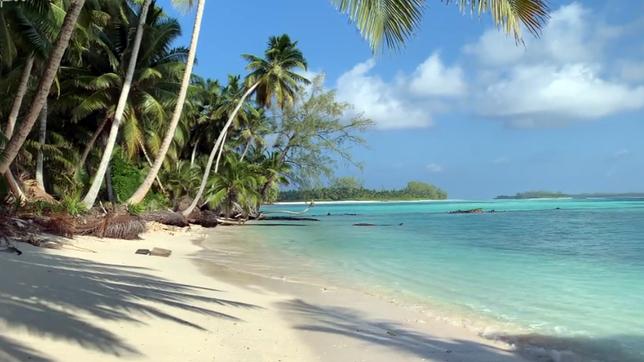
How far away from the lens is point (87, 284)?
6.27m

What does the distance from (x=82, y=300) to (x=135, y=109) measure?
49.8 ft

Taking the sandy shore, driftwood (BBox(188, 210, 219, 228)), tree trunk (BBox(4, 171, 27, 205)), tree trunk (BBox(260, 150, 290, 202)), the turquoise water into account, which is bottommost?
the turquoise water

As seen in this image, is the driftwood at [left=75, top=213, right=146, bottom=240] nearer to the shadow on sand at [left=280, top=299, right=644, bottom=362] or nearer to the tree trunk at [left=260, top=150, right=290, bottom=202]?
the shadow on sand at [left=280, top=299, right=644, bottom=362]

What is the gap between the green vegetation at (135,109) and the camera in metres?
9.50

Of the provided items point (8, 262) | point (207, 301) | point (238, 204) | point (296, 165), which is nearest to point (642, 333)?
point (207, 301)

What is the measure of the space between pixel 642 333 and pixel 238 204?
29288 millimetres

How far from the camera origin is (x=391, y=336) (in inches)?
231

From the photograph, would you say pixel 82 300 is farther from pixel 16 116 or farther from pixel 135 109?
pixel 135 109

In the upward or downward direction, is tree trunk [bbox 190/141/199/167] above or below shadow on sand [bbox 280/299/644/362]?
above

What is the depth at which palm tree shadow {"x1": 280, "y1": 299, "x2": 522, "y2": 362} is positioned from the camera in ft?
17.1

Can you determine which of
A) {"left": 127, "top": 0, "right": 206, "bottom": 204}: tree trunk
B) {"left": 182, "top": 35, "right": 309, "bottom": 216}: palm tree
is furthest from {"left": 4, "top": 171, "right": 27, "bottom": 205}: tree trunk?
{"left": 182, "top": 35, "right": 309, "bottom": 216}: palm tree

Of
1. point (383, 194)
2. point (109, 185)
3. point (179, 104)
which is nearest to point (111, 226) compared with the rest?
point (179, 104)

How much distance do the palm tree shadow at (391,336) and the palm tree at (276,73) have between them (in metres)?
22.6

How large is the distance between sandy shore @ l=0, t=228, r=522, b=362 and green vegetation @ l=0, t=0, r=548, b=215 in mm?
3499
